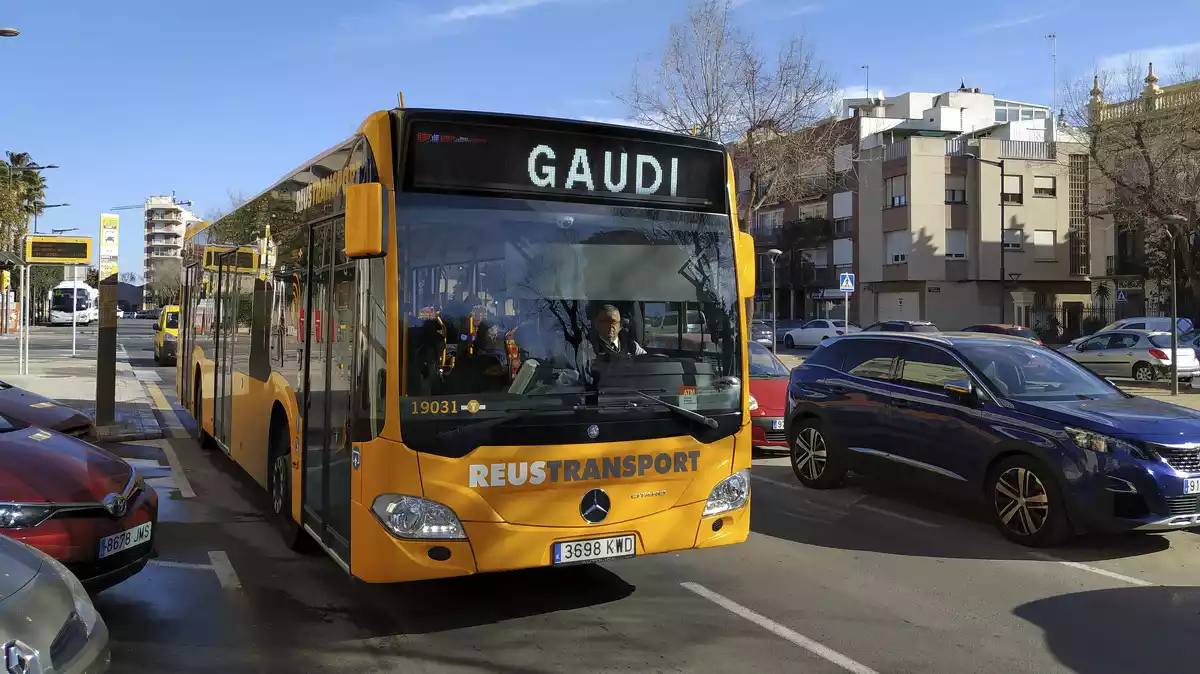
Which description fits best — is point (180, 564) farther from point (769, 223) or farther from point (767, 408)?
point (769, 223)

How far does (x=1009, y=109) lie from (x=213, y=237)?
66.4 metres

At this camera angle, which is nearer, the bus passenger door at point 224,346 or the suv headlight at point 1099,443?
the suv headlight at point 1099,443

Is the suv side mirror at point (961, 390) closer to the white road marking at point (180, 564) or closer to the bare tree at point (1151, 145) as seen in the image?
the white road marking at point (180, 564)

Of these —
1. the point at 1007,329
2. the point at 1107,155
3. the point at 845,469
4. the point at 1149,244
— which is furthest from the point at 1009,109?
the point at 845,469

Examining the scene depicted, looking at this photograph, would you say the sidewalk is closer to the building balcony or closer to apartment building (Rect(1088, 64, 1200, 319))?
apartment building (Rect(1088, 64, 1200, 319))

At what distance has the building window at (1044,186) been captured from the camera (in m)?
53.9

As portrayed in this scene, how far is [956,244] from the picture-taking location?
175 ft

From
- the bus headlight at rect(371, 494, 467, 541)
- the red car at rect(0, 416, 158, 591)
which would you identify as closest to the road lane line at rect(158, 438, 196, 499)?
the red car at rect(0, 416, 158, 591)

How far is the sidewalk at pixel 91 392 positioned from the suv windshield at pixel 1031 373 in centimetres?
951

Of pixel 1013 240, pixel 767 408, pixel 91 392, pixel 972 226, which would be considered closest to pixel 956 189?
pixel 972 226

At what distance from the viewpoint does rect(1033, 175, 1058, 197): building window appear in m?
53.9

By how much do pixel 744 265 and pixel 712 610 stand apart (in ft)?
6.98

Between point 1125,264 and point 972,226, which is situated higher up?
point 972,226

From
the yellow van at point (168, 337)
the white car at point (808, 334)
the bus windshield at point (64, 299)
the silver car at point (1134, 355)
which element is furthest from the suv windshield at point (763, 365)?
the bus windshield at point (64, 299)
